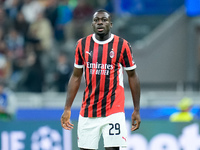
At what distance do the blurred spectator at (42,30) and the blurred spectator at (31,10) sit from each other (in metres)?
0.10

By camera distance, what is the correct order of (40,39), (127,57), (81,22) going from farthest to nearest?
(81,22)
(40,39)
(127,57)

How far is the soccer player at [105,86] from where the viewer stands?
5977 mm

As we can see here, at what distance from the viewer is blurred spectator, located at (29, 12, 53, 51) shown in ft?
44.9

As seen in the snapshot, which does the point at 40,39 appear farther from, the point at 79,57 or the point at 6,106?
the point at 79,57

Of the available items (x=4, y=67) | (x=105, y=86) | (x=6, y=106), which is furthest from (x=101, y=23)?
(x=4, y=67)

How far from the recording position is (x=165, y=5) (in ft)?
48.5

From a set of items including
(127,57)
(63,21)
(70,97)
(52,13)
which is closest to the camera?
(127,57)

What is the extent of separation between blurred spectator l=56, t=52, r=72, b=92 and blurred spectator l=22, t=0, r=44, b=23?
1.41 metres

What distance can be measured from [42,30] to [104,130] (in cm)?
806

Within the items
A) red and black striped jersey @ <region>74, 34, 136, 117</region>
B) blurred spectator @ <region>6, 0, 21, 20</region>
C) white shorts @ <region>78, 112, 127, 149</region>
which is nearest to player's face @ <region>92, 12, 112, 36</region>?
red and black striped jersey @ <region>74, 34, 136, 117</region>

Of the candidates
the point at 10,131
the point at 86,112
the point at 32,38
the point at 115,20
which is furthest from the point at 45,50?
the point at 86,112

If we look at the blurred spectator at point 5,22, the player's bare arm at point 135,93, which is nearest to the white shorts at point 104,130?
the player's bare arm at point 135,93

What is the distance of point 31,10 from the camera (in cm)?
1384

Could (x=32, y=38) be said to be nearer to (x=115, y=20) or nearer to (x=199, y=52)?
(x=115, y=20)
